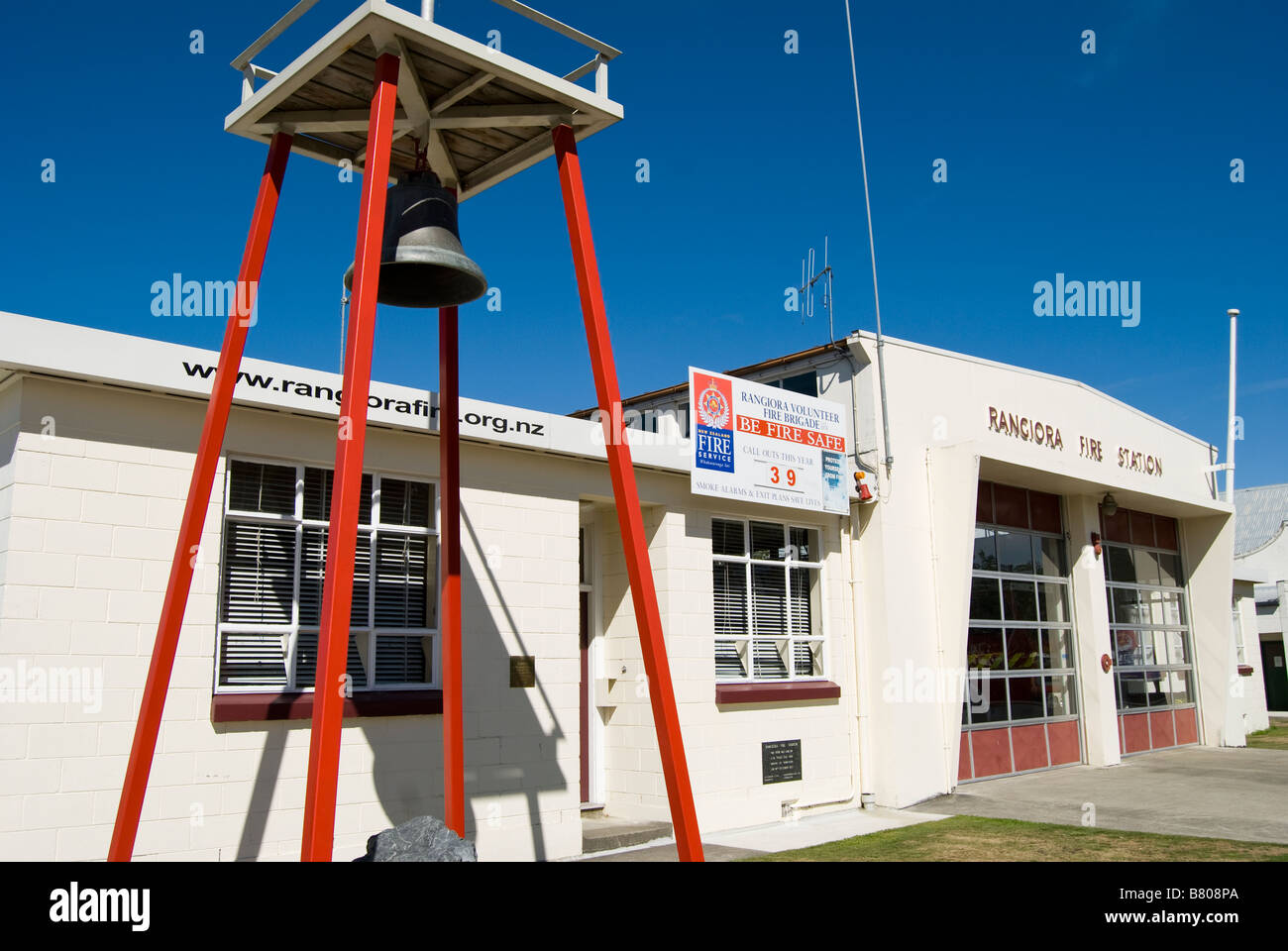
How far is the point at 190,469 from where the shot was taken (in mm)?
7273

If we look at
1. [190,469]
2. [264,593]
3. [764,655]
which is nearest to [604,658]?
[764,655]

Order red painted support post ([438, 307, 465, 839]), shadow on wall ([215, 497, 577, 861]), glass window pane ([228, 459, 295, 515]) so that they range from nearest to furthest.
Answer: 1. red painted support post ([438, 307, 465, 839])
2. shadow on wall ([215, 497, 577, 861])
3. glass window pane ([228, 459, 295, 515])

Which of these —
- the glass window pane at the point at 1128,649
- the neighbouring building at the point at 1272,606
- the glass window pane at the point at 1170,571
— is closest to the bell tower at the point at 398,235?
the glass window pane at the point at 1128,649

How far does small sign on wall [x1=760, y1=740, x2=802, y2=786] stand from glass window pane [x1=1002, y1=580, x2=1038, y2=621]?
467 centimetres

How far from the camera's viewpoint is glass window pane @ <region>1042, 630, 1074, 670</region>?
592 inches

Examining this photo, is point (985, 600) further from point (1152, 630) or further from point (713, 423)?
point (1152, 630)

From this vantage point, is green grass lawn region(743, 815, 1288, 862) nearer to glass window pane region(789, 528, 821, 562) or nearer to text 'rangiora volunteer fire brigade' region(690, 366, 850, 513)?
glass window pane region(789, 528, 821, 562)

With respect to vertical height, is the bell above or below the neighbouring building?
above

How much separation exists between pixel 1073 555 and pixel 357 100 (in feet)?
43.1

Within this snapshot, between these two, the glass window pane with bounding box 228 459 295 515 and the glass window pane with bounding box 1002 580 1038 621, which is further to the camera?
the glass window pane with bounding box 1002 580 1038 621

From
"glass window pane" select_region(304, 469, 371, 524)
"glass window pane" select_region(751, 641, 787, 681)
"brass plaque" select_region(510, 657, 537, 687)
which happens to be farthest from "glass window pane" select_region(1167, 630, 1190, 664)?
"glass window pane" select_region(304, 469, 371, 524)

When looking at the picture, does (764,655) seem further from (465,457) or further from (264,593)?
(264,593)

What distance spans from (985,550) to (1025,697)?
2.11 m
